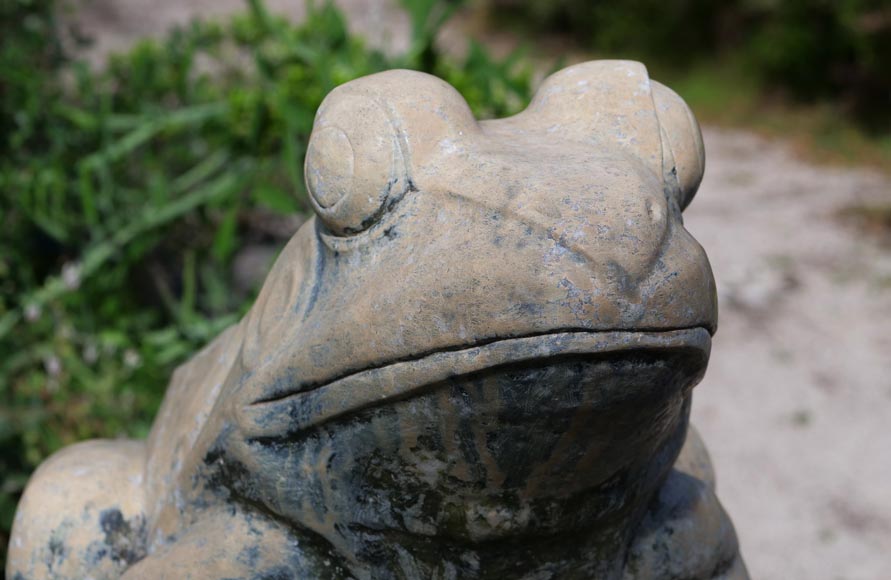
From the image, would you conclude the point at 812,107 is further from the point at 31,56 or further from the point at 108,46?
the point at 31,56

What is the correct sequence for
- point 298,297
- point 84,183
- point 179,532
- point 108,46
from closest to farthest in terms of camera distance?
1. point 298,297
2. point 179,532
3. point 84,183
4. point 108,46

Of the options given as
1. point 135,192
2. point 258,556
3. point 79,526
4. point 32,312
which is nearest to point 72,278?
point 32,312

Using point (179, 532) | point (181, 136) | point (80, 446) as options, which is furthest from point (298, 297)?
point (181, 136)

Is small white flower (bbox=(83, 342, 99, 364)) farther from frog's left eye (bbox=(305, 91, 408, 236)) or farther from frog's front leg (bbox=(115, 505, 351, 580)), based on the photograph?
frog's left eye (bbox=(305, 91, 408, 236))

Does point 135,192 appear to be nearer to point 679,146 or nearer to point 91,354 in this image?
point 91,354

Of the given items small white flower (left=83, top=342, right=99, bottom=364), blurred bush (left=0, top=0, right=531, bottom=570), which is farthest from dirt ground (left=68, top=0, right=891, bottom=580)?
small white flower (left=83, top=342, right=99, bottom=364)
